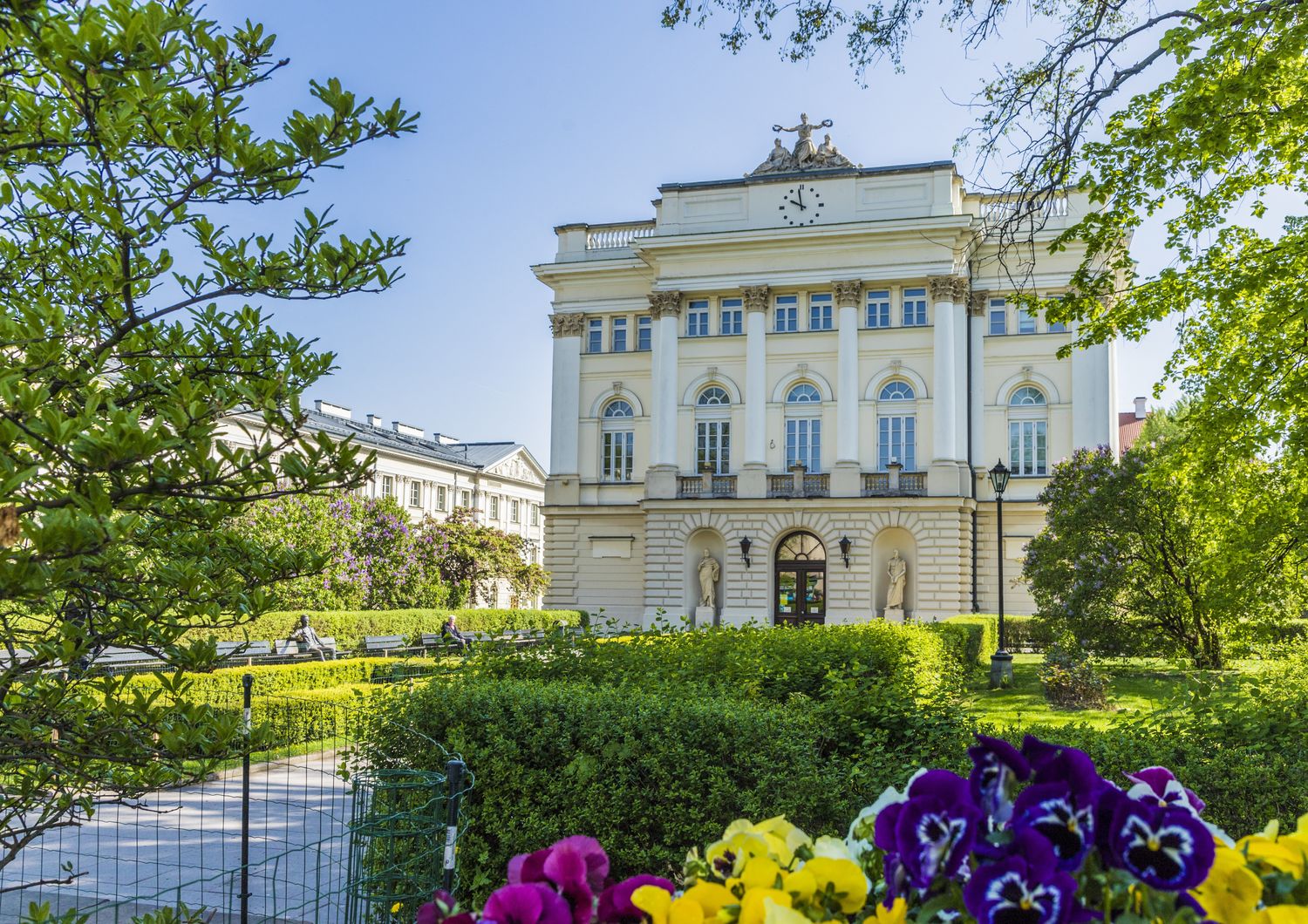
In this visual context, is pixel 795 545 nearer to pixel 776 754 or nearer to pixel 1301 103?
pixel 1301 103

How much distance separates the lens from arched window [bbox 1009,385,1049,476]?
3784cm

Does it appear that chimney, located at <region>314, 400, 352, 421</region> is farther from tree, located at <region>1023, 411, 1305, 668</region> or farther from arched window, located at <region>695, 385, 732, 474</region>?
tree, located at <region>1023, 411, 1305, 668</region>

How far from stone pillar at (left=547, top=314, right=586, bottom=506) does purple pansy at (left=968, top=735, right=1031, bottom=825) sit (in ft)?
134

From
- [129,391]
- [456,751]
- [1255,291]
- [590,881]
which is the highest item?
[1255,291]

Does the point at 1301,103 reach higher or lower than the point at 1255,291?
higher

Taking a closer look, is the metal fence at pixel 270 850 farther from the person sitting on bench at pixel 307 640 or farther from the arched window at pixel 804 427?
the arched window at pixel 804 427

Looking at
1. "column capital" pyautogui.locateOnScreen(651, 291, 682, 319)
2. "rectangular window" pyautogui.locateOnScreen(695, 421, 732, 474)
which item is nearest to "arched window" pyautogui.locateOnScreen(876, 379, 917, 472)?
"rectangular window" pyautogui.locateOnScreen(695, 421, 732, 474)

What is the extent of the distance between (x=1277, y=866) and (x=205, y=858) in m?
9.75

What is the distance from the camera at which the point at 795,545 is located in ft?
131

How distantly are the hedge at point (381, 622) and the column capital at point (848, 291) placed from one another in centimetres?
1589

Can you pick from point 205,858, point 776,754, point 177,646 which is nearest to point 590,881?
point 177,646

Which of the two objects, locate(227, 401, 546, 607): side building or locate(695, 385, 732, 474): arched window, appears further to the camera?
locate(227, 401, 546, 607): side building

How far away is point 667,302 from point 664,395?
3722mm

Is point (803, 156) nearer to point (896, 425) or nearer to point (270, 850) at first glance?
point (896, 425)
